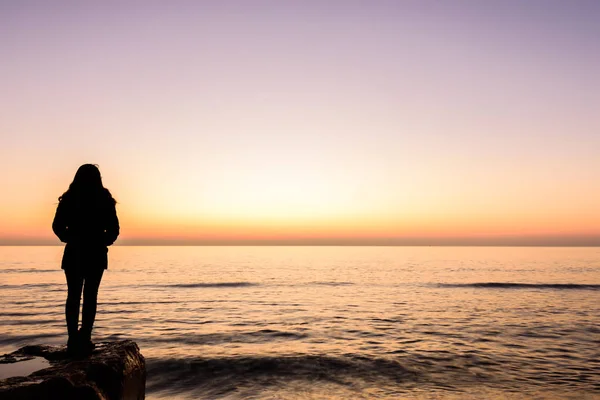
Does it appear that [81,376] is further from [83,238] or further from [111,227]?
Answer: [111,227]

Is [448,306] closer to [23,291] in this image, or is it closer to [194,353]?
[194,353]

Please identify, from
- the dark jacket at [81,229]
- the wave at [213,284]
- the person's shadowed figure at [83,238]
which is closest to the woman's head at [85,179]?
the person's shadowed figure at [83,238]

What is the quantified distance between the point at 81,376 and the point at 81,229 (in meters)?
2.09

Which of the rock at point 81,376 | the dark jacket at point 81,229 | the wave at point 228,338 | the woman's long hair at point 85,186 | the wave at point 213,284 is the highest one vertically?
the woman's long hair at point 85,186

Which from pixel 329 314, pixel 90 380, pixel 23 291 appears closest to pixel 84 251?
pixel 90 380

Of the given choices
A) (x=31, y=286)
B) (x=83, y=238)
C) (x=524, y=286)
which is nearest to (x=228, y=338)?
(x=83, y=238)

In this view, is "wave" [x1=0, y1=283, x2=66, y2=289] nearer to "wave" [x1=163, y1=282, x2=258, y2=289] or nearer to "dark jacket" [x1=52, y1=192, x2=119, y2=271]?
"wave" [x1=163, y1=282, x2=258, y2=289]

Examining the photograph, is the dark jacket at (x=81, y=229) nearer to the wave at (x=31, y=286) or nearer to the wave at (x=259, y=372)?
the wave at (x=259, y=372)

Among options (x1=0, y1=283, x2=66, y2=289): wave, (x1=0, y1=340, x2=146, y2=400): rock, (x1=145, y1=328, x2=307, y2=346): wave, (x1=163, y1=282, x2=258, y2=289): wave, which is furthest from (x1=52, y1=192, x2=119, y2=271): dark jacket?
(x1=0, y1=283, x2=66, y2=289): wave

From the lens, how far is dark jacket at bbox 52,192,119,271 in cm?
612

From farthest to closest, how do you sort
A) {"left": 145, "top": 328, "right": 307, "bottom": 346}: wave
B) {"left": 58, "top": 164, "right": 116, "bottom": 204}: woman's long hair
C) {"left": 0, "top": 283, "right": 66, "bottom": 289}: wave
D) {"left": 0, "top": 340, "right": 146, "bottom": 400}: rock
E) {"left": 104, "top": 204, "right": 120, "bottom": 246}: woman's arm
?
{"left": 0, "top": 283, "right": 66, "bottom": 289}: wave < {"left": 145, "top": 328, "right": 307, "bottom": 346}: wave < {"left": 104, "top": 204, "right": 120, "bottom": 246}: woman's arm < {"left": 58, "top": 164, "right": 116, "bottom": 204}: woman's long hair < {"left": 0, "top": 340, "right": 146, "bottom": 400}: rock

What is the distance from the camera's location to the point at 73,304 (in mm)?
6230

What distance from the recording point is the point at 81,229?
243 inches

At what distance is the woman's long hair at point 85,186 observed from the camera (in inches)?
245
